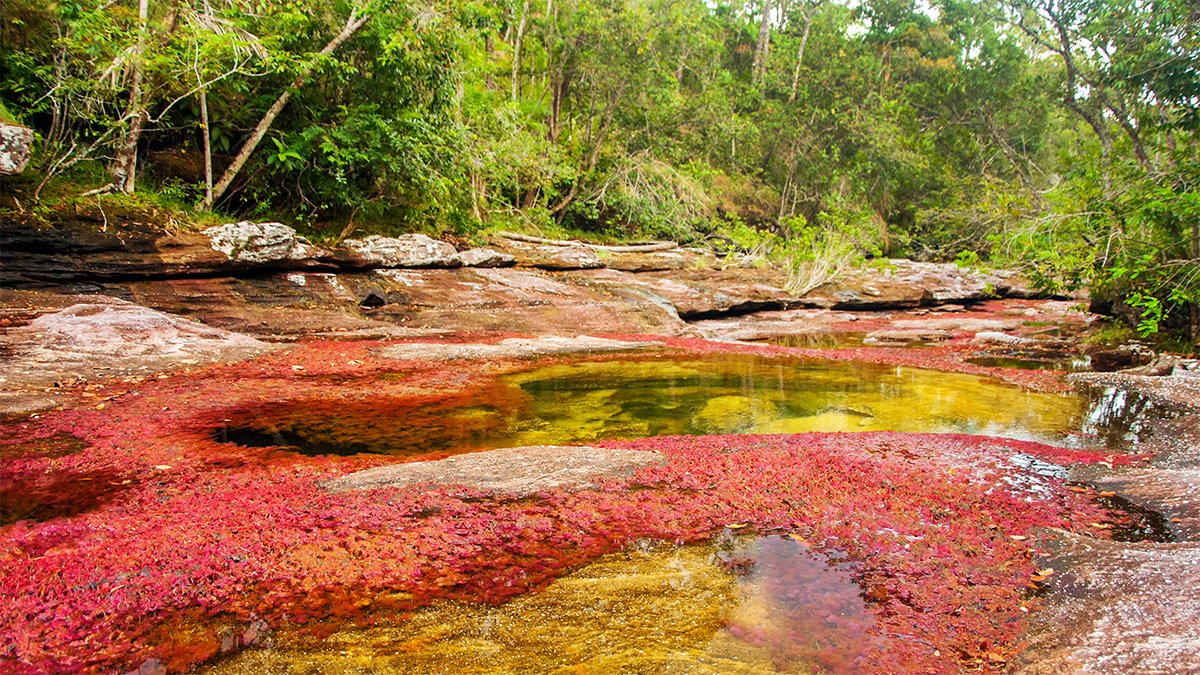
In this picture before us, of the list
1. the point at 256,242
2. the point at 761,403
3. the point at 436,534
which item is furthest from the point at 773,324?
the point at 436,534

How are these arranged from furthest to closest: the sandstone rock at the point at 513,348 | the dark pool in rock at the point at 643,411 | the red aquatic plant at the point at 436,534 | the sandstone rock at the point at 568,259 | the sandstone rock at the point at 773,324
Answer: the sandstone rock at the point at 568,259 → the sandstone rock at the point at 773,324 → the sandstone rock at the point at 513,348 → the dark pool in rock at the point at 643,411 → the red aquatic plant at the point at 436,534

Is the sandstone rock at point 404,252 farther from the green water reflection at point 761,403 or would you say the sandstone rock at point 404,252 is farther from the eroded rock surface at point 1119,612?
the eroded rock surface at point 1119,612

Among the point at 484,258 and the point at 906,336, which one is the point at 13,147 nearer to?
the point at 484,258

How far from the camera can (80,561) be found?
348 centimetres

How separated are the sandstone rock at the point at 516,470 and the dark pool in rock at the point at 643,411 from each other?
0.74 metres

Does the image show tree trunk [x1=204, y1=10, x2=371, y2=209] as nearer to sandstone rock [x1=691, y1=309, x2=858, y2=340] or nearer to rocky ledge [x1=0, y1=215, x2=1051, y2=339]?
rocky ledge [x1=0, y1=215, x2=1051, y2=339]

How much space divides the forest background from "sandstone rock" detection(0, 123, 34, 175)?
1466mm

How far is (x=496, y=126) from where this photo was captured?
1809 cm

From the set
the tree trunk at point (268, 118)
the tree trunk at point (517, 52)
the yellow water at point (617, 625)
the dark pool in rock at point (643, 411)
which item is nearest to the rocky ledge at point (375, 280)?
the tree trunk at point (268, 118)

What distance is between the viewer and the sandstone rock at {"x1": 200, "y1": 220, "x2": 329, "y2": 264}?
12125 mm

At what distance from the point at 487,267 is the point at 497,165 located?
3331 mm

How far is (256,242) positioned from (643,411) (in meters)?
9.34

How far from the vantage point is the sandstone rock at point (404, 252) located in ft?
47.4

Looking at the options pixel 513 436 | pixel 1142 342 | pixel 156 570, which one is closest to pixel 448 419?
pixel 513 436
